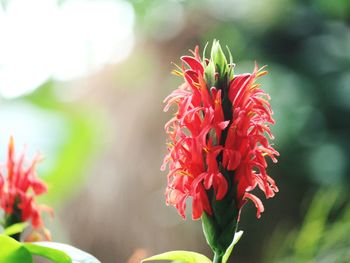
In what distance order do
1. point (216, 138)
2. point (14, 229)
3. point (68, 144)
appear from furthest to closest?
point (68, 144) → point (14, 229) → point (216, 138)

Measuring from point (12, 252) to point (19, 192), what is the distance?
14 centimetres

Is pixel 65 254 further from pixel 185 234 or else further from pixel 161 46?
pixel 161 46

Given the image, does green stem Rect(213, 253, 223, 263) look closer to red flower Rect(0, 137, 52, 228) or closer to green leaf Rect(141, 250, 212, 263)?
green leaf Rect(141, 250, 212, 263)

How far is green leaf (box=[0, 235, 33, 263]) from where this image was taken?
446 millimetres

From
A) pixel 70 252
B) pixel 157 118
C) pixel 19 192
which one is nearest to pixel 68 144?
pixel 157 118

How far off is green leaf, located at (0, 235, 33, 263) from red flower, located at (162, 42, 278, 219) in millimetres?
117

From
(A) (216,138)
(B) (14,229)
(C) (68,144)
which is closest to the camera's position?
(A) (216,138)

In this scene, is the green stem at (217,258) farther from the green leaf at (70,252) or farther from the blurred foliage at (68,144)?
the blurred foliage at (68,144)

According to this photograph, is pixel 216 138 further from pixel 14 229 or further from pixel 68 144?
pixel 68 144

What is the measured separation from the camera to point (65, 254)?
17.4 inches

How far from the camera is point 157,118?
6.54 feet

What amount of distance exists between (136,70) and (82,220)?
0.53 metres

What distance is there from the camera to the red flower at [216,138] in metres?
0.41

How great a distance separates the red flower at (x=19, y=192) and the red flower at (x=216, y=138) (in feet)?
0.61
